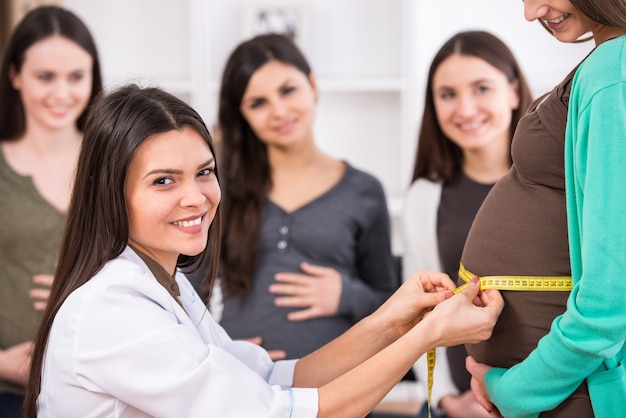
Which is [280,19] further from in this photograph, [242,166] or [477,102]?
[477,102]

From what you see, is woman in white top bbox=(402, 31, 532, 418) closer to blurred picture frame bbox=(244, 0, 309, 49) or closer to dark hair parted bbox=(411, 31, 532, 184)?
dark hair parted bbox=(411, 31, 532, 184)

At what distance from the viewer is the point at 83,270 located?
1.66 meters

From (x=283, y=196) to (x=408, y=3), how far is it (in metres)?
1.43

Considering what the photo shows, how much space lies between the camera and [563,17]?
1.53m

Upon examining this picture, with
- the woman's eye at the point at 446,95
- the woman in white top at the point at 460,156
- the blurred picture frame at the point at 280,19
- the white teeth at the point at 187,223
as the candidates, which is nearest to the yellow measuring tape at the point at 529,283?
the white teeth at the point at 187,223

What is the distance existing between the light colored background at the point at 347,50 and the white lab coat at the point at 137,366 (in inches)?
92.7

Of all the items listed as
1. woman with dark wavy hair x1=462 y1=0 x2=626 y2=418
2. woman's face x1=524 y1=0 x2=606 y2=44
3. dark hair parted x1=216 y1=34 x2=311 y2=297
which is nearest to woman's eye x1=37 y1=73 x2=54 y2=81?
dark hair parted x1=216 y1=34 x2=311 y2=297

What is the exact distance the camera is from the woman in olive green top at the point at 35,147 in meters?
2.72

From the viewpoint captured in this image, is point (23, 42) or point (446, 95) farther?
point (23, 42)

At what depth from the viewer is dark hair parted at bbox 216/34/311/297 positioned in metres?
2.63

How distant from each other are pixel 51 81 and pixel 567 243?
195 centimetres

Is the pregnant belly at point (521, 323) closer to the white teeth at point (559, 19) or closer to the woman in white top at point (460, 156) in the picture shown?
the white teeth at point (559, 19)

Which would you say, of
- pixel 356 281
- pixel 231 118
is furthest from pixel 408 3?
pixel 356 281

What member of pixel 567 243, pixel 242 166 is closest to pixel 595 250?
pixel 567 243
